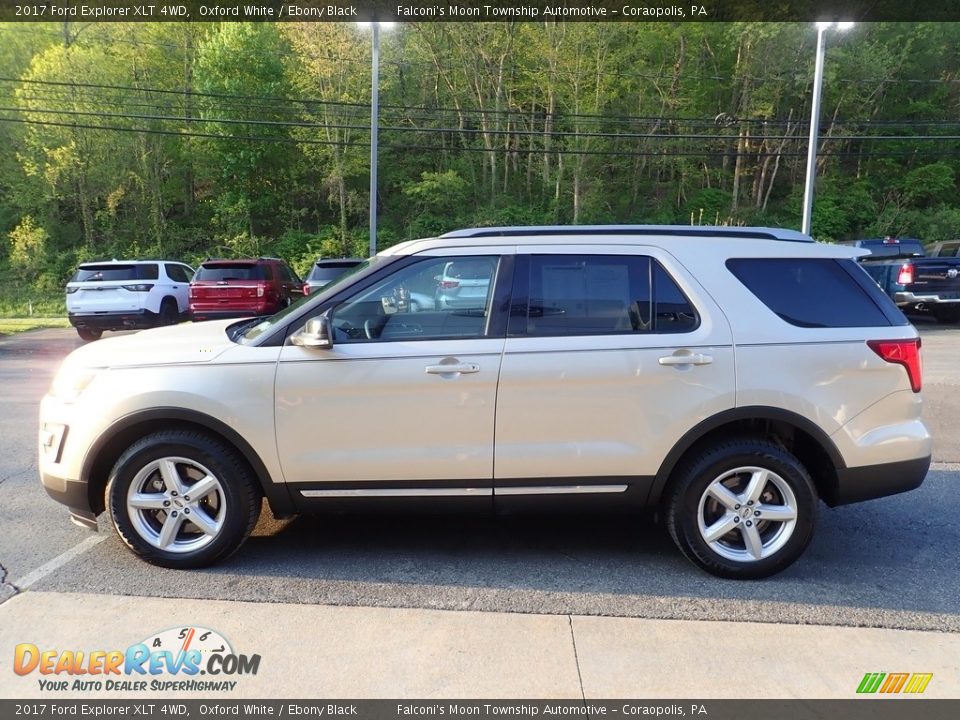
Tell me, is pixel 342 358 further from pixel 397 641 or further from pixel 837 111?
pixel 837 111

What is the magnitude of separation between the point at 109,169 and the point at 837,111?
3708 cm

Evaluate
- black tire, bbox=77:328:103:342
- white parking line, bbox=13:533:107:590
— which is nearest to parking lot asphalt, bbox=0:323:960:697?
white parking line, bbox=13:533:107:590

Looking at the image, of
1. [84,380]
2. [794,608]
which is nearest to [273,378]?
[84,380]

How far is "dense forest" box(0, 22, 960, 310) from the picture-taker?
3017 cm

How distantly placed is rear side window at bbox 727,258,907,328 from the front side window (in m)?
1.39

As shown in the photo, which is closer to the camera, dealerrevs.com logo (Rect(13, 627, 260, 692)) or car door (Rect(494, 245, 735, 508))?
dealerrevs.com logo (Rect(13, 627, 260, 692))

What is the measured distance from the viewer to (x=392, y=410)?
10.8 ft

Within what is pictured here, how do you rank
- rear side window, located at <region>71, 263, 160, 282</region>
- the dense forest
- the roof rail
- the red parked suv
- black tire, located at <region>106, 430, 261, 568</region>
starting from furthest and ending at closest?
the dense forest < rear side window, located at <region>71, 263, 160, 282</region> < the red parked suv < the roof rail < black tire, located at <region>106, 430, 261, 568</region>

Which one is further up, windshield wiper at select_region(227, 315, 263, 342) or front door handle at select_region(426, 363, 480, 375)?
windshield wiper at select_region(227, 315, 263, 342)

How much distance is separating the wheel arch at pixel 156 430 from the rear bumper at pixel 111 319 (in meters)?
12.6

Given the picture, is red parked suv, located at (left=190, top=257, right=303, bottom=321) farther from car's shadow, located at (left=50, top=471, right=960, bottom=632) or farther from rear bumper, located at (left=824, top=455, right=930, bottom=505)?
rear bumper, located at (left=824, top=455, right=930, bottom=505)

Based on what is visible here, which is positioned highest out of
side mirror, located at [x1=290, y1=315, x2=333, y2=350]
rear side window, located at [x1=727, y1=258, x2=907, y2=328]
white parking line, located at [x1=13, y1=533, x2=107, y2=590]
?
rear side window, located at [x1=727, y1=258, x2=907, y2=328]

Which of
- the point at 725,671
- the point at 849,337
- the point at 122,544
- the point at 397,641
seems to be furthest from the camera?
the point at 122,544

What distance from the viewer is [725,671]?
2.62 metres
